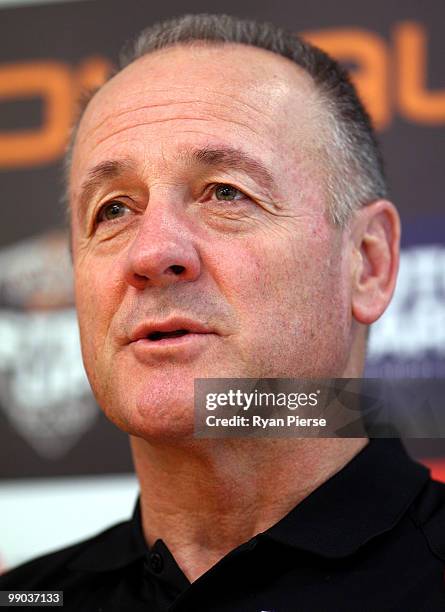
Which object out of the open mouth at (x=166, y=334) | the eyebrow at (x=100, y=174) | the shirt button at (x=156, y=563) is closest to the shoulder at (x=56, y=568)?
the shirt button at (x=156, y=563)

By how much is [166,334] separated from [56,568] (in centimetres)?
49

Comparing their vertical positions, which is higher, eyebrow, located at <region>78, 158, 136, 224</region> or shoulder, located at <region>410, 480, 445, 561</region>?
eyebrow, located at <region>78, 158, 136, 224</region>

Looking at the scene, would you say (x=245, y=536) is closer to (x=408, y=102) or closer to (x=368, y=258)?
(x=368, y=258)

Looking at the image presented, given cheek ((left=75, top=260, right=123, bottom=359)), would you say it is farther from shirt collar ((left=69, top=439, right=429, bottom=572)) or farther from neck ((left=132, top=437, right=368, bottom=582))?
shirt collar ((left=69, top=439, right=429, bottom=572))

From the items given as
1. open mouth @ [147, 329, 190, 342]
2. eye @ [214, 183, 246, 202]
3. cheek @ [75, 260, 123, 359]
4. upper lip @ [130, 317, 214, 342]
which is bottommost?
open mouth @ [147, 329, 190, 342]

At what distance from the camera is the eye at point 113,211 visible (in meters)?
1.34

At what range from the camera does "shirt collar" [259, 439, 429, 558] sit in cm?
118

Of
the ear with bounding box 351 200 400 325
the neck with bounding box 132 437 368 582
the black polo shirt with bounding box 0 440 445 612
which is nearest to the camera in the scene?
the black polo shirt with bounding box 0 440 445 612

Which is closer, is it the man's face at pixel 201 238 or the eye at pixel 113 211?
the man's face at pixel 201 238

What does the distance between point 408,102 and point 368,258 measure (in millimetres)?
588

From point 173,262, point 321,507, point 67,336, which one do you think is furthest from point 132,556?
point 67,336

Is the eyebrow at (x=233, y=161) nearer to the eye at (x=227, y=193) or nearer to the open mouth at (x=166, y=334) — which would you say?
the eye at (x=227, y=193)

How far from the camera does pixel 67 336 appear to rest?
1996mm

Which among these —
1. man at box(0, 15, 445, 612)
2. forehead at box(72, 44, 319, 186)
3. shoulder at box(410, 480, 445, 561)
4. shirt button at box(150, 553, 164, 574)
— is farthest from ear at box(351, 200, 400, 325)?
shirt button at box(150, 553, 164, 574)
